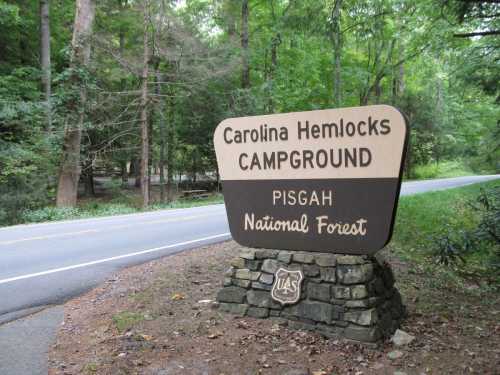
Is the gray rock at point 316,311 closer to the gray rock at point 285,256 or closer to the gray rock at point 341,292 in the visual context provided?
the gray rock at point 341,292

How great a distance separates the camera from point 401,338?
4004 mm

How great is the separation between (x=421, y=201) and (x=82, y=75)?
1330 cm

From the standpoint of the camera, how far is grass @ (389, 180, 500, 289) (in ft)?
22.5

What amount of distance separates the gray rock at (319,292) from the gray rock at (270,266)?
411mm

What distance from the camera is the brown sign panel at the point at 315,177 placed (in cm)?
383

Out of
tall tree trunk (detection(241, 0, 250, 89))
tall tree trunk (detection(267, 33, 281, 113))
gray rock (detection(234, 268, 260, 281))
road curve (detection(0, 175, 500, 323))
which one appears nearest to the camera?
gray rock (detection(234, 268, 260, 281))

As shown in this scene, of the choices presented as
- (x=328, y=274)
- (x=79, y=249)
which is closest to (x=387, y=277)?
(x=328, y=274)

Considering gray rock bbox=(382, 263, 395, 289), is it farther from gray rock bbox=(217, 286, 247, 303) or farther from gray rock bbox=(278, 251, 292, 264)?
gray rock bbox=(217, 286, 247, 303)

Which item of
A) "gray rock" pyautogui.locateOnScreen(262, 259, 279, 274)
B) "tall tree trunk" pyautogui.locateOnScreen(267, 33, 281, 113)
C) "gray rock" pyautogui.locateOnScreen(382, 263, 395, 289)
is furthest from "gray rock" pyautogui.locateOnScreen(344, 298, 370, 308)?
"tall tree trunk" pyautogui.locateOnScreen(267, 33, 281, 113)

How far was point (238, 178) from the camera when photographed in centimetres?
470

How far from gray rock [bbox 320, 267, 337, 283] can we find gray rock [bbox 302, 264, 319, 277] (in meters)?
0.06

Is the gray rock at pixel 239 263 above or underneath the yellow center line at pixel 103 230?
above

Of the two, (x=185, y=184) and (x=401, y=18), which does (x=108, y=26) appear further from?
(x=401, y=18)

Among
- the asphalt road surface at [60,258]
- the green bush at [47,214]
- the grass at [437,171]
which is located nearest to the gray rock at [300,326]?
the asphalt road surface at [60,258]
